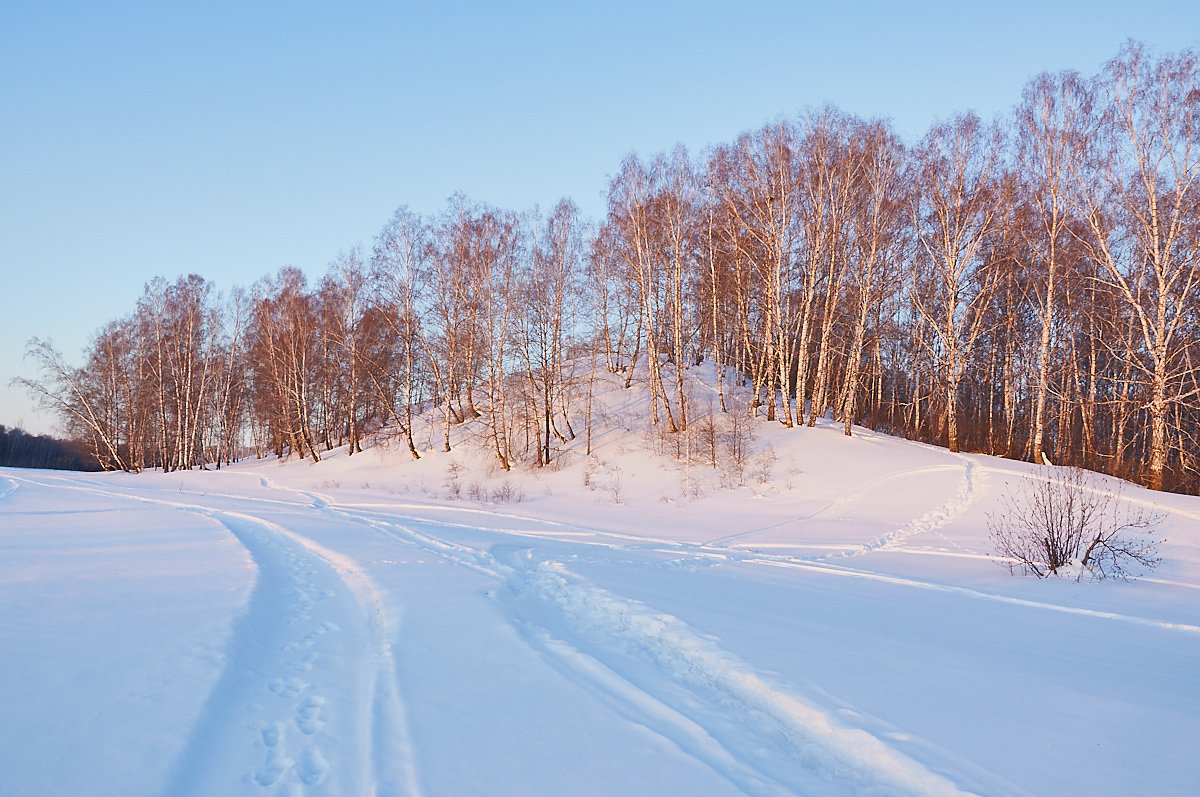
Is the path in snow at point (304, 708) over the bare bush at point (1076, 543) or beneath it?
beneath

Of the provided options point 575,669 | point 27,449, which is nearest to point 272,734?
point 575,669

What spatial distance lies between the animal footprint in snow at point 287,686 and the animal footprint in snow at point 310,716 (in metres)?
0.20

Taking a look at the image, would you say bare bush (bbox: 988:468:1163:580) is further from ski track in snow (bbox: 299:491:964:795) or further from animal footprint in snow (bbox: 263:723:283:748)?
animal footprint in snow (bbox: 263:723:283:748)

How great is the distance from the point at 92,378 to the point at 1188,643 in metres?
53.9

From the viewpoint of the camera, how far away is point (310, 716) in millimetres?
3904

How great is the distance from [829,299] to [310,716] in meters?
21.8

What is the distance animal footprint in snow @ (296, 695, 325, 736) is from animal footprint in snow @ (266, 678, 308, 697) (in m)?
0.20

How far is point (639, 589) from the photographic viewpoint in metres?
7.64

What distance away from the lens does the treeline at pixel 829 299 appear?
18500 mm

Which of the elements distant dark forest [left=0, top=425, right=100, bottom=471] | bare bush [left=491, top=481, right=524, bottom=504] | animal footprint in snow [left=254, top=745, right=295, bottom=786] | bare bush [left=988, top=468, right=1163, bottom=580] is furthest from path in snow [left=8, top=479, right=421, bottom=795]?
distant dark forest [left=0, top=425, right=100, bottom=471]

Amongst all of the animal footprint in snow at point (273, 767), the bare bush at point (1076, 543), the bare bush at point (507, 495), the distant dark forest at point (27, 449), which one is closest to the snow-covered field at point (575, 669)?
the animal footprint in snow at point (273, 767)

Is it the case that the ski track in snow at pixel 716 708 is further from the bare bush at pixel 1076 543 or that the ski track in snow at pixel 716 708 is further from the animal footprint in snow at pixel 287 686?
the bare bush at pixel 1076 543

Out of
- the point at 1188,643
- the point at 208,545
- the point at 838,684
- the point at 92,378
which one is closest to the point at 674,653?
the point at 838,684

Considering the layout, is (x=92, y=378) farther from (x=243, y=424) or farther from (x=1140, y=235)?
(x=1140, y=235)
